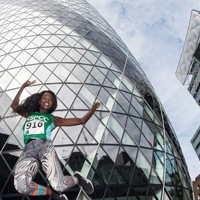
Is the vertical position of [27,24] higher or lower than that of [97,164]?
higher

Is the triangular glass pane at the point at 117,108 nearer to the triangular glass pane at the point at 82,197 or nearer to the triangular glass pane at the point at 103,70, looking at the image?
the triangular glass pane at the point at 103,70

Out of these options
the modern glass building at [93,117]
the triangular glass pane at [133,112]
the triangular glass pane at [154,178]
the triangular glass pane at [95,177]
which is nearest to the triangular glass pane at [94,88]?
the modern glass building at [93,117]

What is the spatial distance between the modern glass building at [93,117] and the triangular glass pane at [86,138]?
0.18 feet

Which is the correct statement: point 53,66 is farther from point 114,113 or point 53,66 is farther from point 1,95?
point 114,113

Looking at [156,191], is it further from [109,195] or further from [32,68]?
[32,68]

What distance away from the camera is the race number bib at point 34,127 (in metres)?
3.88

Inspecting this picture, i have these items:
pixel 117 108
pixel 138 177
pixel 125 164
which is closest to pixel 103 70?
pixel 117 108

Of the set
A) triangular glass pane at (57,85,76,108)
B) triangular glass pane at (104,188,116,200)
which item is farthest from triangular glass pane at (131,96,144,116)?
triangular glass pane at (104,188,116,200)

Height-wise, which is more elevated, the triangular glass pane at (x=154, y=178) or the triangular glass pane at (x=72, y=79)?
the triangular glass pane at (x=72, y=79)

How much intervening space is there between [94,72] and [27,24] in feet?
34.2

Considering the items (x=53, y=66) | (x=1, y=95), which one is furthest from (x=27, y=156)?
(x=53, y=66)

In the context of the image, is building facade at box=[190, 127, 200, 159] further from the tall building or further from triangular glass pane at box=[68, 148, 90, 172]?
triangular glass pane at box=[68, 148, 90, 172]

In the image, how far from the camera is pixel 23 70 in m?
13.1

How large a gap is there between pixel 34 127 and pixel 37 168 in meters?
0.89
